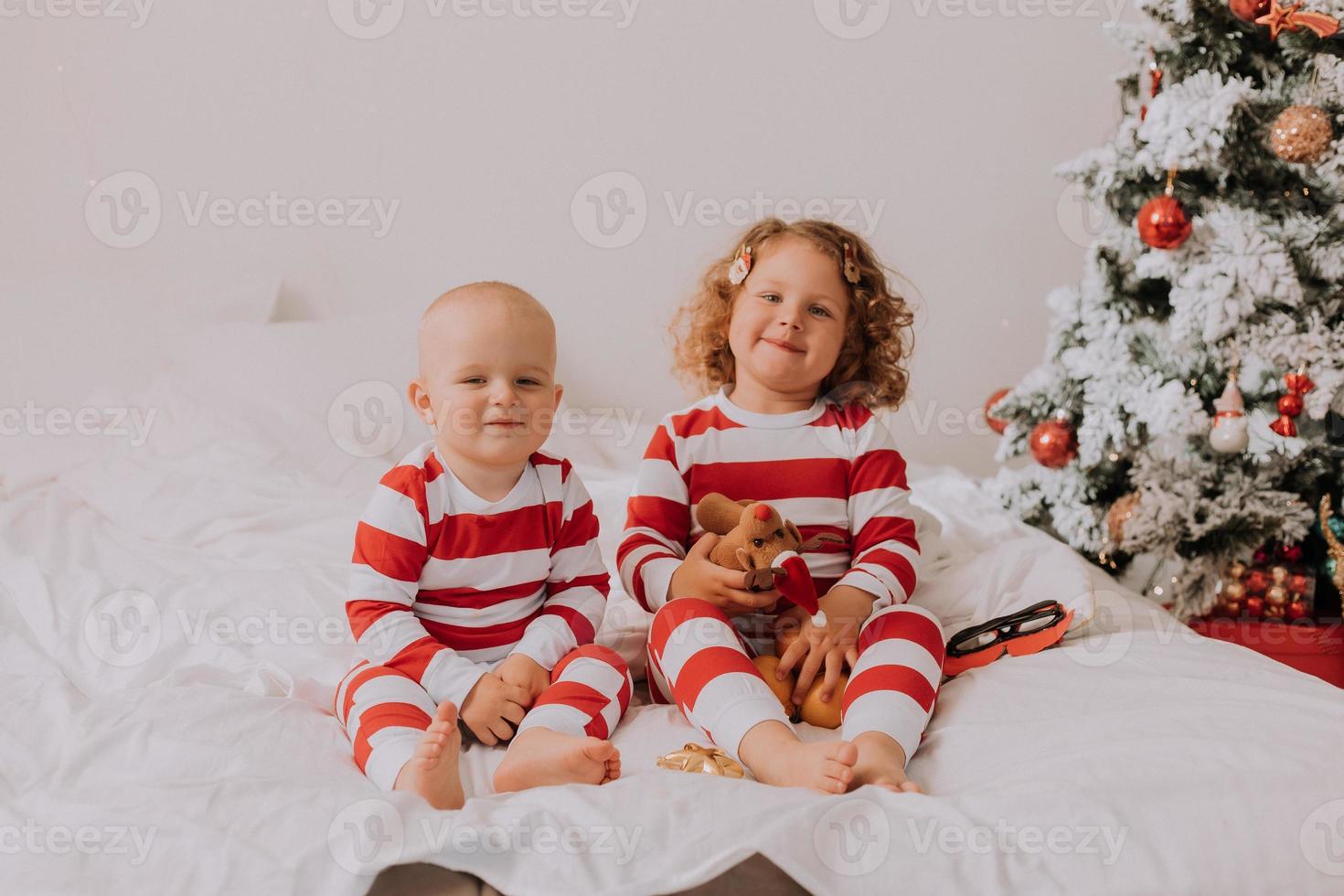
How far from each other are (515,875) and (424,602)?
1.55ft

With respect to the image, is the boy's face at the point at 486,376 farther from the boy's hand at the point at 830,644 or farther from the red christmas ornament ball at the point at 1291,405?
the red christmas ornament ball at the point at 1291,405

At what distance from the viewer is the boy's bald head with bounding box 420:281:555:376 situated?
1.17 meters

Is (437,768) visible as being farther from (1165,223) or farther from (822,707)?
(1165,223)

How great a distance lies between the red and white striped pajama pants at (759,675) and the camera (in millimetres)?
1062

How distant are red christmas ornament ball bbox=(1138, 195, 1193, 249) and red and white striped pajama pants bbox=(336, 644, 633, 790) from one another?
1.13 meters

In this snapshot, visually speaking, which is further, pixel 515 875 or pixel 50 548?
pixel 50 548

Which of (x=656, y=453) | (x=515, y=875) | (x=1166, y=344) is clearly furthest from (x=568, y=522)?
(x=1166, y=344)

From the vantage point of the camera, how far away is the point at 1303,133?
1.61 metres

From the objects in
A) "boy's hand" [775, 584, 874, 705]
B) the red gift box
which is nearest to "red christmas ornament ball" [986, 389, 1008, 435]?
the red gift box

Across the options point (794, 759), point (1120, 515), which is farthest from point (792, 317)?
point (1120, 515)

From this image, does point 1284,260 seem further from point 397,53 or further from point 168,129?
point 168,129

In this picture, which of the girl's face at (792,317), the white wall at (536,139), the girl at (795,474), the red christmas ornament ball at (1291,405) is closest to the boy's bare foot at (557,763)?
the girl at (795,474)

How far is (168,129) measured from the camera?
89.6 inches

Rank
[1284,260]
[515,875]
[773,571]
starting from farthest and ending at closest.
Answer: [1284,260] < [773,571] < [515,875]
